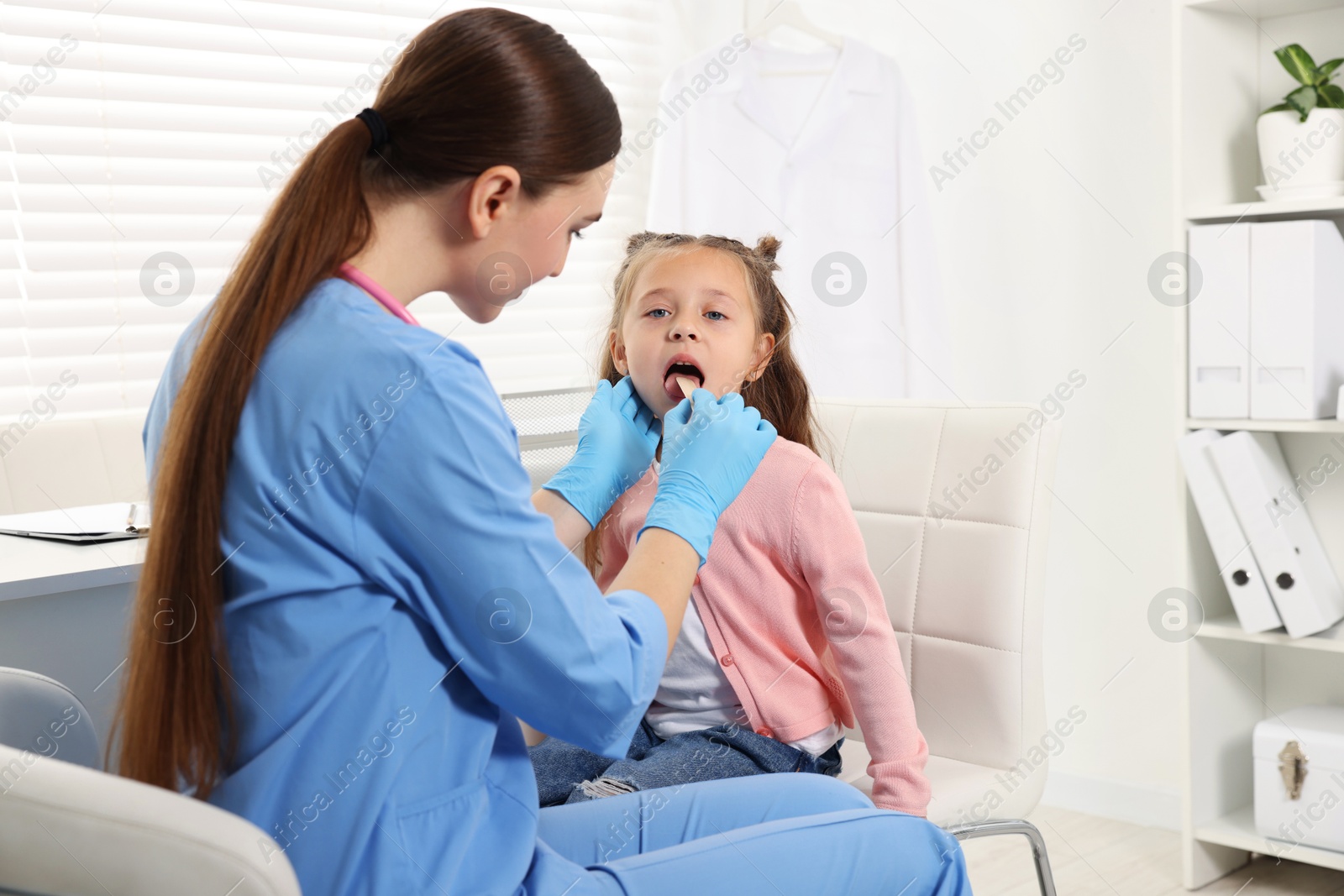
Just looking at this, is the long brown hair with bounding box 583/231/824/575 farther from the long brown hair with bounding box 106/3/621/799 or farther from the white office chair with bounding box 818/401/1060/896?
the long brown hair with bounding box 106/3/621/799

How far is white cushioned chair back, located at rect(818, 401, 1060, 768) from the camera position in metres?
1.38

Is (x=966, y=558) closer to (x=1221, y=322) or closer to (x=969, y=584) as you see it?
(x=969, y=584)

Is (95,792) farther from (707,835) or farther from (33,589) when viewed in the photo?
(33,589)

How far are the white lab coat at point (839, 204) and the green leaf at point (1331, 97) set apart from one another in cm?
71

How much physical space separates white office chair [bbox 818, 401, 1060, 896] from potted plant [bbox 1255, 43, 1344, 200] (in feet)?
2.64

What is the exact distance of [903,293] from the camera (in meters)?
2.34

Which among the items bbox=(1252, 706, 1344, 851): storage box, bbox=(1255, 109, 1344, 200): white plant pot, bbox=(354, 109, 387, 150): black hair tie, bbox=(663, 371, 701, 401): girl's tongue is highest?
bbox=(1255, 109, 1344, 200): white plant pot

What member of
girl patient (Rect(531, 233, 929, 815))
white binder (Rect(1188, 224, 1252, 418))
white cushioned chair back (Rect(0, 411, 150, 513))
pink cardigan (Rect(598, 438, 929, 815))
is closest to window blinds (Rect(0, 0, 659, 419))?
white cushioned chair back (Rect(0, 411, 150, 513))

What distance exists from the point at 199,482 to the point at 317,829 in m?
0.23

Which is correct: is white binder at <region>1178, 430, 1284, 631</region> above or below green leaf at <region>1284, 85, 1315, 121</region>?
below

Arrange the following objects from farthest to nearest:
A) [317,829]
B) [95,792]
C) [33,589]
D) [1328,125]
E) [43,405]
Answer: [43,405], [1328,125], [33,589], [317,829], [95,792]

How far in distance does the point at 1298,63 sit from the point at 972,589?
1.11m

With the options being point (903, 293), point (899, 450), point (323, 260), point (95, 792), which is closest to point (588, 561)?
point (899, 450)

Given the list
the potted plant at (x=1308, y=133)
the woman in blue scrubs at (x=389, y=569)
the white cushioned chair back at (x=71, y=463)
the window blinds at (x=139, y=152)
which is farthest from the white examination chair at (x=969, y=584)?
the white cushioned chair back at (x=71, y=463)
